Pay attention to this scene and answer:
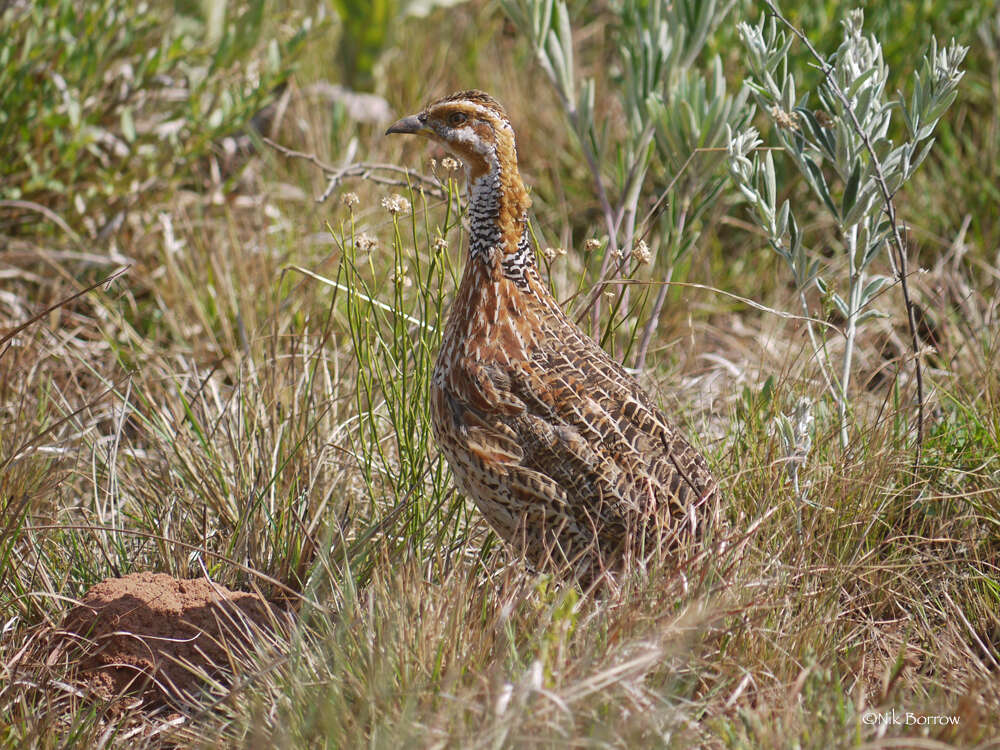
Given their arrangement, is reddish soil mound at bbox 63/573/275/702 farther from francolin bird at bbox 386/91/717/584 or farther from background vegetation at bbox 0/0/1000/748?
francolin bird at bbox 386/91/717/584

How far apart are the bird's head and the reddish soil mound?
4.61 feet

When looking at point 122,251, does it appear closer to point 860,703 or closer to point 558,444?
point 558,444

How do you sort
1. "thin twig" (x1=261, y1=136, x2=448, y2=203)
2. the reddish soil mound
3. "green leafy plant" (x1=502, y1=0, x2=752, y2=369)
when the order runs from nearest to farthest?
the reddish soil mound < "thin twig" (x1=261, y1=136, x2=448, y2=203) < "green leafy plant" (x1=502, y1=0, x2=752, y2=369)

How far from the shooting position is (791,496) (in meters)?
3.27

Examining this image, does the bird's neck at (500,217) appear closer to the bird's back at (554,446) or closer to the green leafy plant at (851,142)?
the bird's back at (554,446)

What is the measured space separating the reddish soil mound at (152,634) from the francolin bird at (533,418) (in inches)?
30.1

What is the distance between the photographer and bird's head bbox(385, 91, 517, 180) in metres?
3.10

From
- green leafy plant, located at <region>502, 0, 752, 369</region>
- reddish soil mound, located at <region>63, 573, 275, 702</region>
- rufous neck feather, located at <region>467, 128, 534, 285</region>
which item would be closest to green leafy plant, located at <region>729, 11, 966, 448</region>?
green leafy plant, located at <region>502, 0, 752, 369</region>

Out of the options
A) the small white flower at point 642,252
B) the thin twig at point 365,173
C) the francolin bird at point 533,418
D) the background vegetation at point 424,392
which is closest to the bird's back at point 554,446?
the francolin bird at point 533,418

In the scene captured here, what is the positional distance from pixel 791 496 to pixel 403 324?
1.31 m

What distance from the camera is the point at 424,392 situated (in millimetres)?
3539

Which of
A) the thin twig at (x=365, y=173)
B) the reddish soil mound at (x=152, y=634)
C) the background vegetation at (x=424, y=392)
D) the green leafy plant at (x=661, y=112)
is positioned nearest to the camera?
the background vegetation at (x=424, y=392)

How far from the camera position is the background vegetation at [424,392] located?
2572 millimetres

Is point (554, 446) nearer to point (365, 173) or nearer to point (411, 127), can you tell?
point (411, 127)
